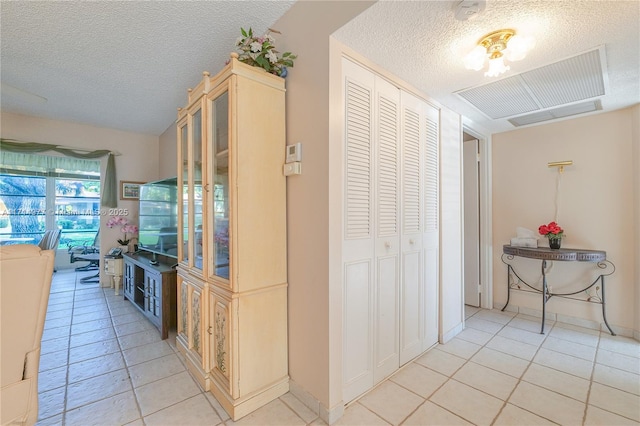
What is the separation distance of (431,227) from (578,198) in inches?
74.5

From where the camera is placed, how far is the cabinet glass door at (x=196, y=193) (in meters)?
2.09

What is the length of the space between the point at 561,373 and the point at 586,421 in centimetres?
55

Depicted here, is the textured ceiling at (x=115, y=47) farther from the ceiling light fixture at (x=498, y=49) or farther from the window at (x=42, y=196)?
the ceiling light fixture at (x=498, y=49)

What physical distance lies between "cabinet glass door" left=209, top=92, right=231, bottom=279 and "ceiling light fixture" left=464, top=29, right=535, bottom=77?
1616 millimetres

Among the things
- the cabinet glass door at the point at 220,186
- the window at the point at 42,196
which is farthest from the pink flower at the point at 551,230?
the window at the point at 42,196

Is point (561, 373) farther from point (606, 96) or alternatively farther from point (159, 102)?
point (159, 102)

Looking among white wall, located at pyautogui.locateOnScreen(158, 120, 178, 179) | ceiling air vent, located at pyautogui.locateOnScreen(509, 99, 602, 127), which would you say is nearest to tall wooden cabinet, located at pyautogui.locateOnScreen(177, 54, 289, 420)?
white wall, located at pyautogui.locateOnScreen(158, 120, 178, 179)

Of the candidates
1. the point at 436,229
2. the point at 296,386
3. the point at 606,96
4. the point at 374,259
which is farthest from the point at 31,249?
the point at 606,96

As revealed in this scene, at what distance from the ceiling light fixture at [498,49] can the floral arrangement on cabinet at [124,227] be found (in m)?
5.12

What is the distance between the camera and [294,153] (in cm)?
177

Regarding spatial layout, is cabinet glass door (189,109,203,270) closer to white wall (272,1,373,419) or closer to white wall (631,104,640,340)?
white wall (272,1,373,419)

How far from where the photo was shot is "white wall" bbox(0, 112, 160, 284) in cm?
392

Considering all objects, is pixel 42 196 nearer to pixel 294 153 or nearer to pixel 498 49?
pixel 294 153

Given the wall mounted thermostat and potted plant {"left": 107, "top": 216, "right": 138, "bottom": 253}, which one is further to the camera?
potted plant {"left": 107, "top": 216, "right": 138, "bottom": 253}
